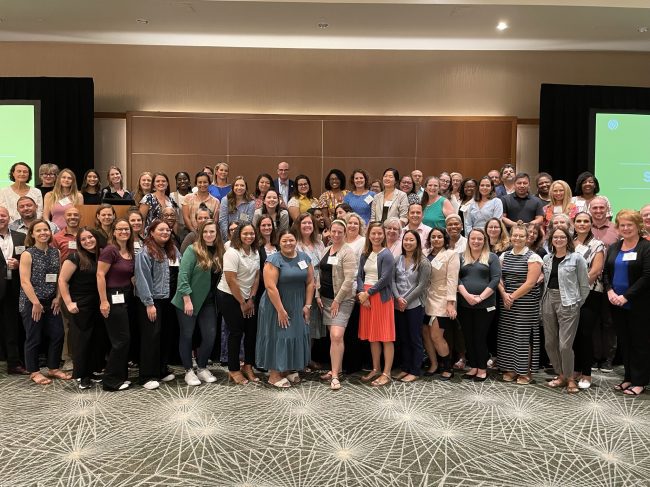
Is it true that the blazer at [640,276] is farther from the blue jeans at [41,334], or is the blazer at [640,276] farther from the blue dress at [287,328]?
the blue jeans at [41,334]

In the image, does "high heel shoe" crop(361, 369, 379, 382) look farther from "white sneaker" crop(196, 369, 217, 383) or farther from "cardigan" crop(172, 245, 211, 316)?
"cardigan" crop(172, 245, 211, 316)

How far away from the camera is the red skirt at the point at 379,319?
4641mm

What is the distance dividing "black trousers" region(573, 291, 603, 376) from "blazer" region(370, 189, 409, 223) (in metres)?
1.97

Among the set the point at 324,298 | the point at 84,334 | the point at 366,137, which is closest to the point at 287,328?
the point at 324,298

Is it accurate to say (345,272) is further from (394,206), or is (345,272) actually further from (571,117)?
(571,117)

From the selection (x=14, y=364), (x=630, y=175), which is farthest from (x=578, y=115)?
(x=14, y=364)

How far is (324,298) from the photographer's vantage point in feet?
15.6

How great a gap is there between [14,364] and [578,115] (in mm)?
8153

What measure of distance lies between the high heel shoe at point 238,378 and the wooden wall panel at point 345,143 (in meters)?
4.66

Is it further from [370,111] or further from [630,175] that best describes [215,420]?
[630,175]

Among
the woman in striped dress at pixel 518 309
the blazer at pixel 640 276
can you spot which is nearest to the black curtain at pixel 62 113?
the woman in striped dress at pixel 518 309

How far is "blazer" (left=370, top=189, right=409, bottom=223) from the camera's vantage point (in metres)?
5.89

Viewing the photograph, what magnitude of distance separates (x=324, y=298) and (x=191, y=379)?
1292 mm

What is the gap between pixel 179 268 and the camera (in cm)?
461
